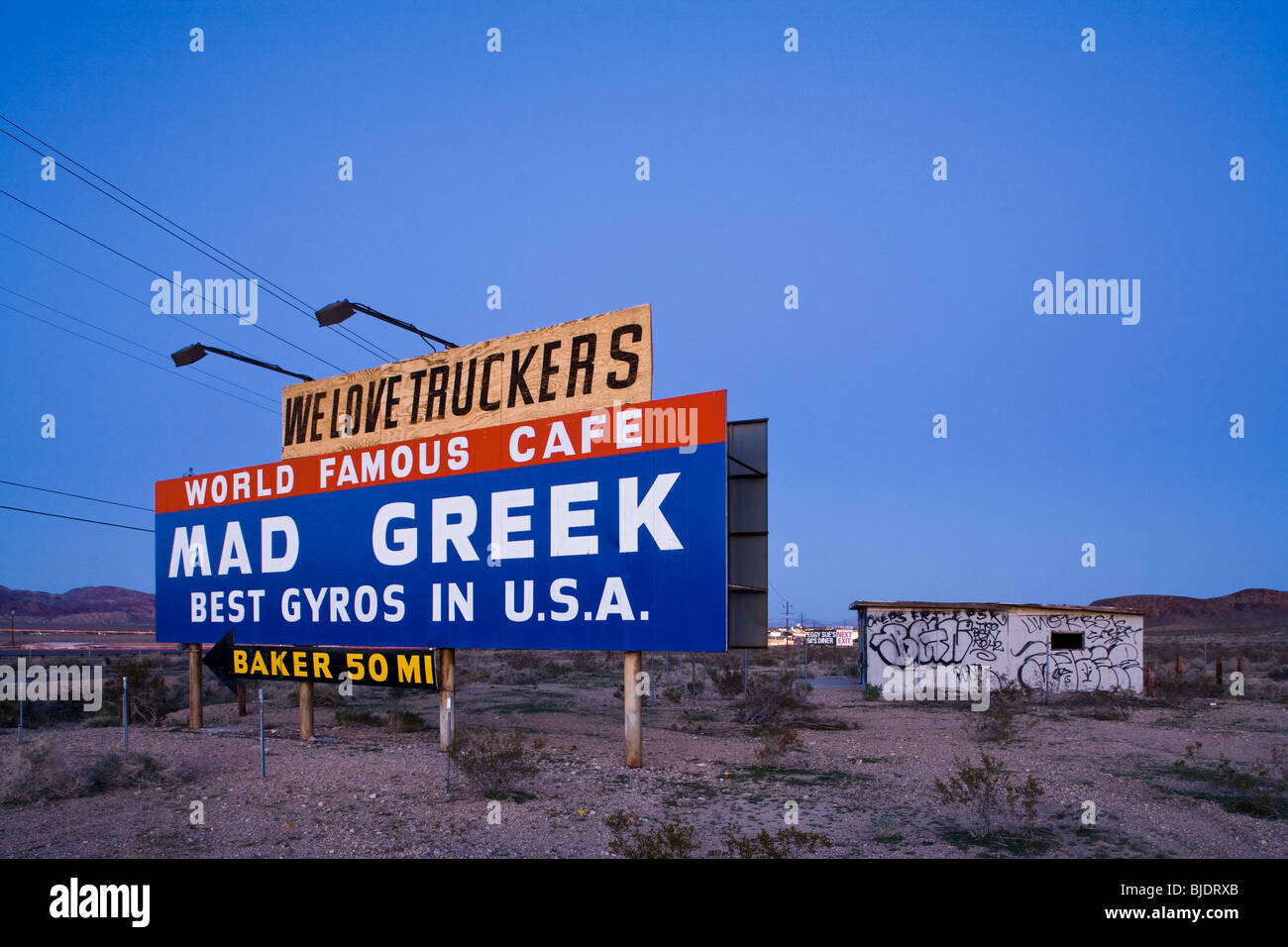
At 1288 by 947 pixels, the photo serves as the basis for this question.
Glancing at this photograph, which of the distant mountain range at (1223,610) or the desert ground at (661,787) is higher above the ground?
the desert ground at (661,787)

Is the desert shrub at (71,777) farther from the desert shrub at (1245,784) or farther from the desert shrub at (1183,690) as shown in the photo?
the desert shrub at (1183,690)

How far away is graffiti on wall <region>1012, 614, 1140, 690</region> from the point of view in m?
29.4

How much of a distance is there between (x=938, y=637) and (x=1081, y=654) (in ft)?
17.7

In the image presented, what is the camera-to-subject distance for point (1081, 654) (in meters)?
29.8

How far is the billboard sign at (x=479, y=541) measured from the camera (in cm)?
1198

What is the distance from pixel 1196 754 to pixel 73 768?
62.6ft

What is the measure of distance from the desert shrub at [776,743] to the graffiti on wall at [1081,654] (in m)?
17.1

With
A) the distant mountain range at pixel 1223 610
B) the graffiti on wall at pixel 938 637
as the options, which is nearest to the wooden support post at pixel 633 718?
the graffiti on wall at pixel 938 637

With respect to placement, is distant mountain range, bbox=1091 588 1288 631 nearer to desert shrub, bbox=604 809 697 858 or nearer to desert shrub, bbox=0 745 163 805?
desert shrub, bbox=604 809 697 858

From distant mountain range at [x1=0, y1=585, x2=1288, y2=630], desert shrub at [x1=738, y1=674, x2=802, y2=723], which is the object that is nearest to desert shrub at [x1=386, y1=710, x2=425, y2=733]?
desert shrub at [x1=738, y1=674, x2=802, y2=723]

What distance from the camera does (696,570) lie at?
11742 mm
